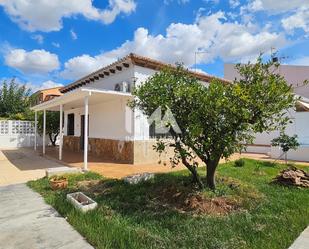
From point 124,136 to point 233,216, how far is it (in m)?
11.3

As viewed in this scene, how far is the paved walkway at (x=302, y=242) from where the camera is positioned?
214 inches

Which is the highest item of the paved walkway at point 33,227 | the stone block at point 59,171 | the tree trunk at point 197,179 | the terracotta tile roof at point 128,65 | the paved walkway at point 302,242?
the terracotta tile roof at point 128,65

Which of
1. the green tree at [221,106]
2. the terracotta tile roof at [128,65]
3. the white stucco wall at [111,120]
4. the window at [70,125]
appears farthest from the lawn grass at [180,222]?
the window at [70,125]

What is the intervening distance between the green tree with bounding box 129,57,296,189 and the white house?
688 cm

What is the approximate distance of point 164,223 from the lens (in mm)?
6605

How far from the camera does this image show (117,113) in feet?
60.2

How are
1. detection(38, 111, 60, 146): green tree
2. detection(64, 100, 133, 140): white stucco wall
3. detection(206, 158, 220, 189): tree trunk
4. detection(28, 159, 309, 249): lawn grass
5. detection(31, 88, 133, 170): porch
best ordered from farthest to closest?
detection(38, 111, 60, 146): green tree
detection(64, 100, 133, 140): white stucco wall
detection(31, 88, 133, 170): porch
detection(206, 158, 220, 189): tree trunk
detection(28, 159, 309, 249): lawn grass

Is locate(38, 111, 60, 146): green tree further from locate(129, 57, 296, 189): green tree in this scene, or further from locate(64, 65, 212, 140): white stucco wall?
locate(129, 57, 296, 189): green tree

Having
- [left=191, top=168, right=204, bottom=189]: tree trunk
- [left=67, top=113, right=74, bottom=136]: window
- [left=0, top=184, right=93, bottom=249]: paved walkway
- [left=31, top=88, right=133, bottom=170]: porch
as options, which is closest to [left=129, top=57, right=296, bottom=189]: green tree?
[left=191, top=168, right=204, bottom=189]: tree trunk

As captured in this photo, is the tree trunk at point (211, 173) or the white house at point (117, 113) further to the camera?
the white house at point (117, 113)

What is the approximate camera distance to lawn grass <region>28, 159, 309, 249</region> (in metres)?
5.62

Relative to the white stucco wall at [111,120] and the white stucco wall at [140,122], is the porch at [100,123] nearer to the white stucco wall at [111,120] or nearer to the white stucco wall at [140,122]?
the white stucco wall at [111,120]

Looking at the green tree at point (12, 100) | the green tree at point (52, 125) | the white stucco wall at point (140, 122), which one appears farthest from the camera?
the green tree at point (12, 100)

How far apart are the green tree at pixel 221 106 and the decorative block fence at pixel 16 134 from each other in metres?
25.9
